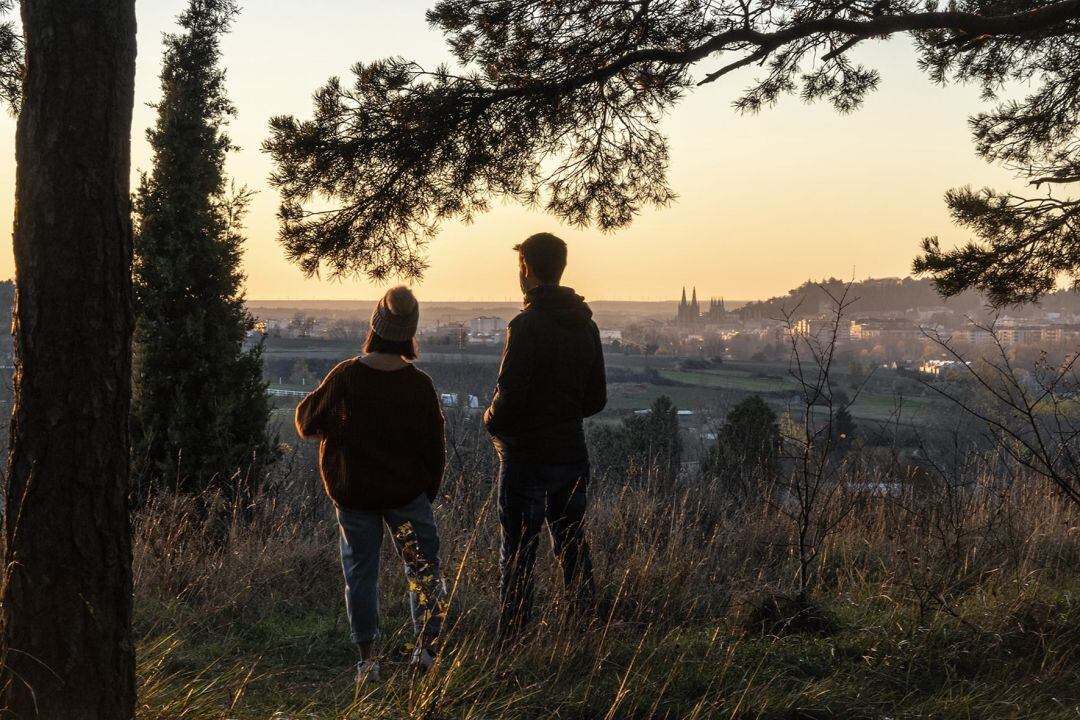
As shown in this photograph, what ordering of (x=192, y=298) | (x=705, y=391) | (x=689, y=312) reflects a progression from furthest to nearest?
(x=689, y=312), (x=705, y=391), (x=192, y=298)

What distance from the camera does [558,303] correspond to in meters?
3.62

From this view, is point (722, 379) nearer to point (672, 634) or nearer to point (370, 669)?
point (672, 634)

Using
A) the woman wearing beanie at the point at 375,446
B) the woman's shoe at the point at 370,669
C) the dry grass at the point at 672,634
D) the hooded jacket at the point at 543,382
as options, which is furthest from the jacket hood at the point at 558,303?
the woman's shoe at the point at 370,669

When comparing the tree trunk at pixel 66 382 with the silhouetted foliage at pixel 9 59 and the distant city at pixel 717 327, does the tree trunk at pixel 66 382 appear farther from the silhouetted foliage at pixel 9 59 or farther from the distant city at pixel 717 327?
the distant city at pixel 717 327

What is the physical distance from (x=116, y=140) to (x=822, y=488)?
6197 mm

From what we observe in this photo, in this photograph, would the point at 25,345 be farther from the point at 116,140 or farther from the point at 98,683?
the point at 98,683

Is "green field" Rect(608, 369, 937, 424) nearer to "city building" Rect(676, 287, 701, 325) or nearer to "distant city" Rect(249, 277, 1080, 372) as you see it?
"distant city" Rect(249, 277, 1080, 372)

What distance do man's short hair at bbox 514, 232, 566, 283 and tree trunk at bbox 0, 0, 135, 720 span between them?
162 cm

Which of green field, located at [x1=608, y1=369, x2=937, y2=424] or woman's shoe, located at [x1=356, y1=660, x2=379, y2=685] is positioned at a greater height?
woman's shoe, located at [x1=356, y1=660, x2=379, y2=685]

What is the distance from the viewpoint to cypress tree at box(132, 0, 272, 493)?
31.3ft

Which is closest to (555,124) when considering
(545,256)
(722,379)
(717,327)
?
(545,256)

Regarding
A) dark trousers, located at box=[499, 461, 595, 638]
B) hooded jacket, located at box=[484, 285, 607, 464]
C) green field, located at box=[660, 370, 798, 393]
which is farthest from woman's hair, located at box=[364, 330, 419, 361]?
green field, located at box=[660, 370, 798, 393]

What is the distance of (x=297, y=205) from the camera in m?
5.06

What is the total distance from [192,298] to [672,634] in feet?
25.2
